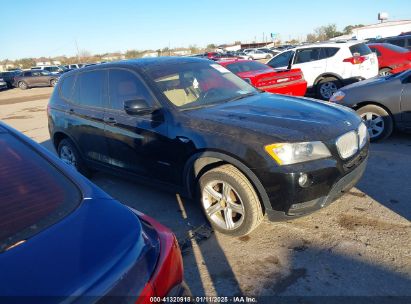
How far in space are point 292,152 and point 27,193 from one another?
2055 mm

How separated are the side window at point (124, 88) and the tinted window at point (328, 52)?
7.42 metres

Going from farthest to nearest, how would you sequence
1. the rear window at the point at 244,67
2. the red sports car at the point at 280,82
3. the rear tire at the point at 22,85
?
the rear tire at the point at 22,85, the rear window at the point at 244,67, the red sports car at the point at 280,82

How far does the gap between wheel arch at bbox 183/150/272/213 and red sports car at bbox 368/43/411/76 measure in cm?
968

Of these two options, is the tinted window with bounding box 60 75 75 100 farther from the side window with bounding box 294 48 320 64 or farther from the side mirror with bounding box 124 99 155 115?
the side window with bounding box 294 48 320 64

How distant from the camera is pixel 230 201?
3404 millimetres

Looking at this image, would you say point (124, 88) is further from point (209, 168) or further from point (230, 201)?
point (230, 201)

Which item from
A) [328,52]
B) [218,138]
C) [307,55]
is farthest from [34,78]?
[218,138]

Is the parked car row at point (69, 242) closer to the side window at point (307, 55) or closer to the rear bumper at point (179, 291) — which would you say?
the rear bumper at point (179, 291)

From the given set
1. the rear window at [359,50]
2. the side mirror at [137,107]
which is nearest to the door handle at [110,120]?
the side mirror at [137,107]

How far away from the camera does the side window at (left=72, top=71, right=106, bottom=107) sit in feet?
15.1

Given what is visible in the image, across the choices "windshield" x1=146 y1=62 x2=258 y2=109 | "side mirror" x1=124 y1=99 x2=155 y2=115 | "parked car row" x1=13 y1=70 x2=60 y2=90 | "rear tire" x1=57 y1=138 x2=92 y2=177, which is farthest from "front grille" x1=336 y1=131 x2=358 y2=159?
"parked car row" x1=13 y1=70 x2=60 y2=90

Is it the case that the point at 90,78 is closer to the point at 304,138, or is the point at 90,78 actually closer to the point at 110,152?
the point at 110,152

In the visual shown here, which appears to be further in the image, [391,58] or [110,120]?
[391,58]

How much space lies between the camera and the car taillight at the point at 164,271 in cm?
144
